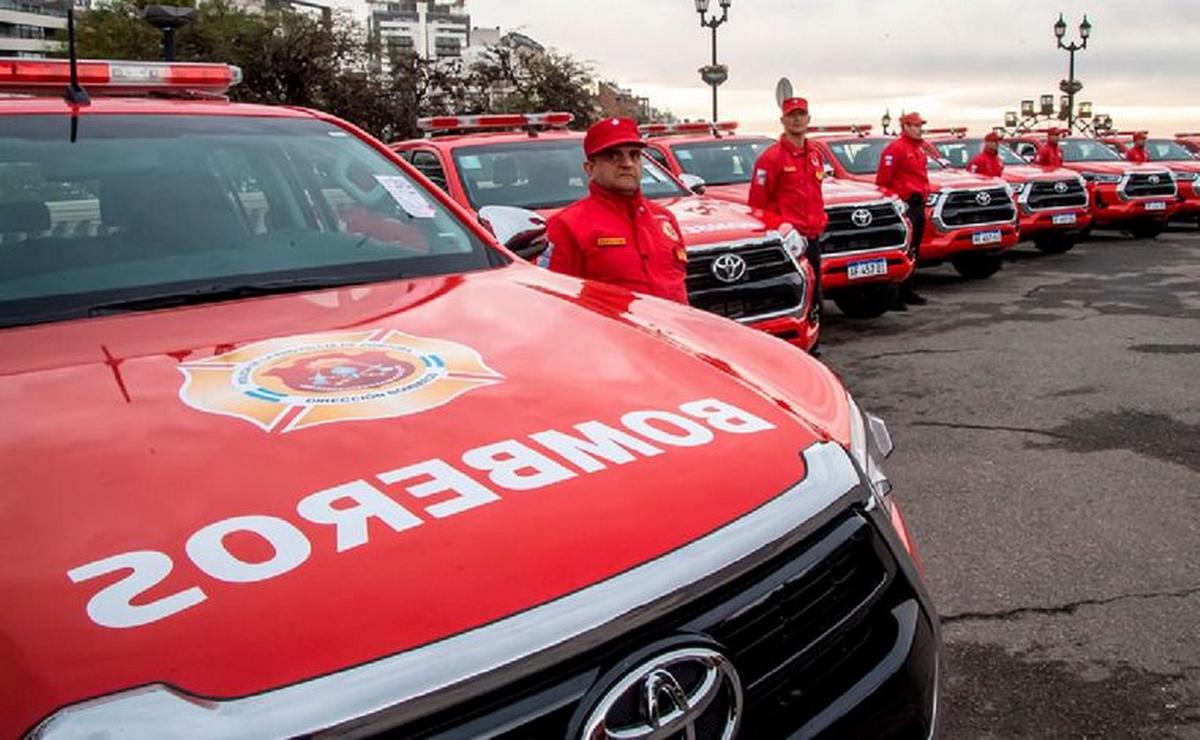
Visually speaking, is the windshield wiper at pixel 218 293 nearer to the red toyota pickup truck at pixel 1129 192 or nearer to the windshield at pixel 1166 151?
the red toyota pickup truck at pixel 1129 192

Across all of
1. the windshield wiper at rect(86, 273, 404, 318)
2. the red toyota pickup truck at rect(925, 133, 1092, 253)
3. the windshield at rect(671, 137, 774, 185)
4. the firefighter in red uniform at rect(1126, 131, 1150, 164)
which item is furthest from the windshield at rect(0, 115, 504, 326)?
the firefighter in red uniform at rect(1126, 131, 1150, 164)

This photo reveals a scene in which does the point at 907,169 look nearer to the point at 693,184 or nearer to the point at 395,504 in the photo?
the point at 693,184

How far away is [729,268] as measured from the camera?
19.2 feet

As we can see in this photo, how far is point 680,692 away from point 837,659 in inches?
14.6

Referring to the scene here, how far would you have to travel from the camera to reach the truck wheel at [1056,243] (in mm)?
14000

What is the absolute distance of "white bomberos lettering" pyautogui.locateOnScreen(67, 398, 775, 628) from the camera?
1.22 metres

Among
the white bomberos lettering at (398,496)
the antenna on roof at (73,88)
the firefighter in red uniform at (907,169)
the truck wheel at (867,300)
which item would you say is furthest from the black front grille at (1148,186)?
the white bomberos lettering at (398,496)

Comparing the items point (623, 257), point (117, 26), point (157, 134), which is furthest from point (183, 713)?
point (117, 26)

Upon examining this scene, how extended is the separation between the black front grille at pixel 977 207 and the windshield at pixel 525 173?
5180 mm

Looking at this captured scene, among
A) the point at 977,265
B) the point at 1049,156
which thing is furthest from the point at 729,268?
the point at 1049,156

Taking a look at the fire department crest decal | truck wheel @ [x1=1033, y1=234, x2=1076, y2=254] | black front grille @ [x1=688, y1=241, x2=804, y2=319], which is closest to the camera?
the fire department crest decal

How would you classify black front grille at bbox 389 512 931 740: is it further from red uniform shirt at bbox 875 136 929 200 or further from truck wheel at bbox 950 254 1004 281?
truck wheel at bbox 950 254 1004 281

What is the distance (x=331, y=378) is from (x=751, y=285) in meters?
4.31

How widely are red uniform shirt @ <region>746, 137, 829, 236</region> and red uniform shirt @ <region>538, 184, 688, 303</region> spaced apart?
3361 mm
